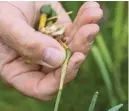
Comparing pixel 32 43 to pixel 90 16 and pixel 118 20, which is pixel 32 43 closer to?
pixel 90 16

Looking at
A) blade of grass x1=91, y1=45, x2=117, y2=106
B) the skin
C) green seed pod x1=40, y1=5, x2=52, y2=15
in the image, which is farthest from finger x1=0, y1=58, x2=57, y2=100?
blade of grass x1=91, y1=45, x2=117, y2=106

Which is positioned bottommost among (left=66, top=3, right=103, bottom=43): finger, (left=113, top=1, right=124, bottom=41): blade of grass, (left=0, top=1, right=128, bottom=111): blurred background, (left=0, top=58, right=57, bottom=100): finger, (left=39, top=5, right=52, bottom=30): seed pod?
(left=0, top=1, right=128, bottom=111): blurred background

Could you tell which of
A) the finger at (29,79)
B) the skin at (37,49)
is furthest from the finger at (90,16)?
the finger at (29,79)

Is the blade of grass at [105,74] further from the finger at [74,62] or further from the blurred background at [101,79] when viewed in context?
the finger at [74,62]

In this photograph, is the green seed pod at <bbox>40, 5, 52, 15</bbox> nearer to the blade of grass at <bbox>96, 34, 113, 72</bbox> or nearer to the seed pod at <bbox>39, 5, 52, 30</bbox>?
the seed pod at <bbox>39, 5, 52, 30</bbox>

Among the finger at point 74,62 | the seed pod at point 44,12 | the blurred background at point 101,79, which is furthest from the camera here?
the blurred background at point 101,79

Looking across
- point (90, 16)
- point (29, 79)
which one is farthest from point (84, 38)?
point (29, 79)

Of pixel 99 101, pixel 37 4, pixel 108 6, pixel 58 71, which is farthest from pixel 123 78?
pixel 58 71
